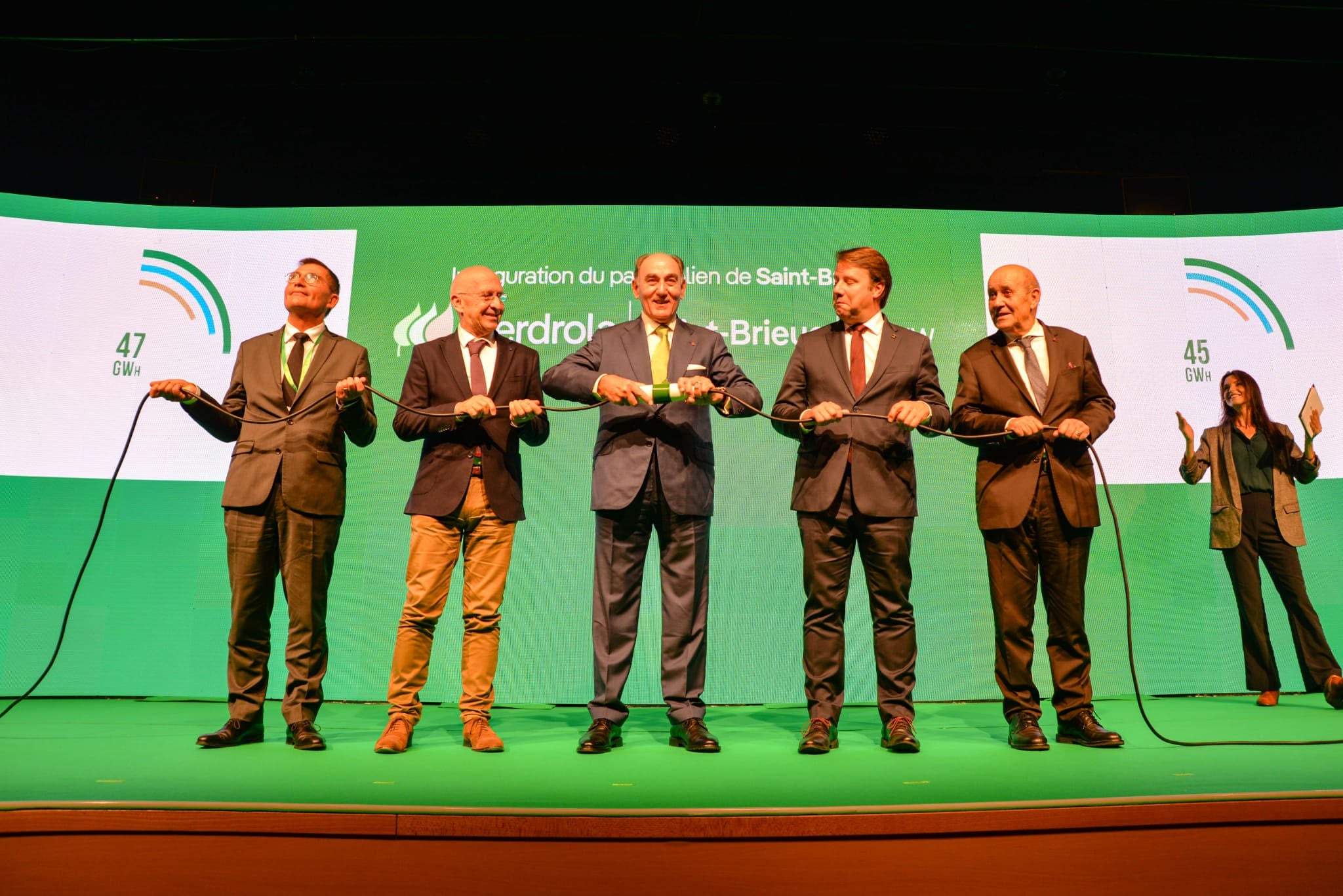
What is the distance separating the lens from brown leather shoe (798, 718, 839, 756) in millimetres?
2920

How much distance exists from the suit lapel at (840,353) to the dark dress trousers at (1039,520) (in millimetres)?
399

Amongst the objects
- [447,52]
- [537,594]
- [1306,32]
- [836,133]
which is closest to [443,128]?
[447,52]

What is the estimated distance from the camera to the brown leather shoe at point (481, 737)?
118 inches

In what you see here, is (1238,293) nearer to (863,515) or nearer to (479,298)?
Answer: (863,515)

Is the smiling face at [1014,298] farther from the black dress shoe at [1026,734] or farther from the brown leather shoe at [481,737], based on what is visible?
the brown leather shoe at [481,737]

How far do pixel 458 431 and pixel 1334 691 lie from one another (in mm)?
4078

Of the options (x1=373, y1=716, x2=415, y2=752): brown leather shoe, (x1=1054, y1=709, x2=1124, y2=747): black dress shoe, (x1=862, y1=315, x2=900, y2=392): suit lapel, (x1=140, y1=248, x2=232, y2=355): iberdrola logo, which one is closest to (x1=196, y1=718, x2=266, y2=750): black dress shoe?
(x1=373, y1=716, x2=415, y2=752): brown leather shoe

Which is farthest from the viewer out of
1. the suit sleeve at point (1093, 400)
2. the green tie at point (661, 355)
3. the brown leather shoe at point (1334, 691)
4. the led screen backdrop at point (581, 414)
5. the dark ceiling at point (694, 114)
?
the dark ceiling at point (694, 114)

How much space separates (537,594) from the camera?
4.36 metres

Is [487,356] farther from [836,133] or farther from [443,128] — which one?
[836,133]

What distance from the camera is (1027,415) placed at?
10.3 ft

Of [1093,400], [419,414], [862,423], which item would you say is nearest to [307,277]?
[419,414]

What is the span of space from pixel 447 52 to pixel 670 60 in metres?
1.15

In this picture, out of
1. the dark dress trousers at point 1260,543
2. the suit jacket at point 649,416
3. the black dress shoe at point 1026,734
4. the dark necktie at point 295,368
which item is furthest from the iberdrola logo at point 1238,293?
the dark necktie at point 295,368
